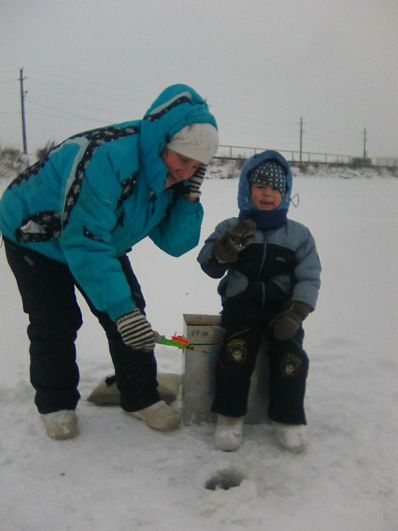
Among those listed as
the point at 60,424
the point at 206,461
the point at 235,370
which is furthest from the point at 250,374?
the point at 60,424

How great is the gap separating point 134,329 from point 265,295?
59 cm

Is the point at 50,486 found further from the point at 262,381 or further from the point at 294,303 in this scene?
the point at 294,303

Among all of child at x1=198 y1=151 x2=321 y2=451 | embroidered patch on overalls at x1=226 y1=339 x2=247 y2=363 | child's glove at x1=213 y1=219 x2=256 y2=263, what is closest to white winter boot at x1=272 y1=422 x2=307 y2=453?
child at x1=198 y1=151 x2=321 y2=451

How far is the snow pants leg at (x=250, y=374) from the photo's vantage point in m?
1.73

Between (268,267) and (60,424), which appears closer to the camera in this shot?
(60,424)

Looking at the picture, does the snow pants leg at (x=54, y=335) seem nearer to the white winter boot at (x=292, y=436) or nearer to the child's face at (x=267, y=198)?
the white winter boot at (x=292, y=436)

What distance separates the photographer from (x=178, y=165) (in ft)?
5.34

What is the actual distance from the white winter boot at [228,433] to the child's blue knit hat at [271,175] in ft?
3.03

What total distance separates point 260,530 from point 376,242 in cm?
421

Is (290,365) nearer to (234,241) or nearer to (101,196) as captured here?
(234,241)

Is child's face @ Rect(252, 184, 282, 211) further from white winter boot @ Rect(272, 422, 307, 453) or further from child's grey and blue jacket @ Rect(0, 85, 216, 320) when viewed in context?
white winter boot @ Rect(272, 422, 307, 453)

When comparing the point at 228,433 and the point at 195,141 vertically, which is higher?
the point at 195,141

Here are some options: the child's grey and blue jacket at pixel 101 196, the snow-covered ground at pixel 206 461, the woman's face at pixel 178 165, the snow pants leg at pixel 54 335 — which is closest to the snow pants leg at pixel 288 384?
the snow-covered ground at pixel 206 461

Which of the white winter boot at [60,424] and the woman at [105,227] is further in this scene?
the white winter boot at [60,424]
